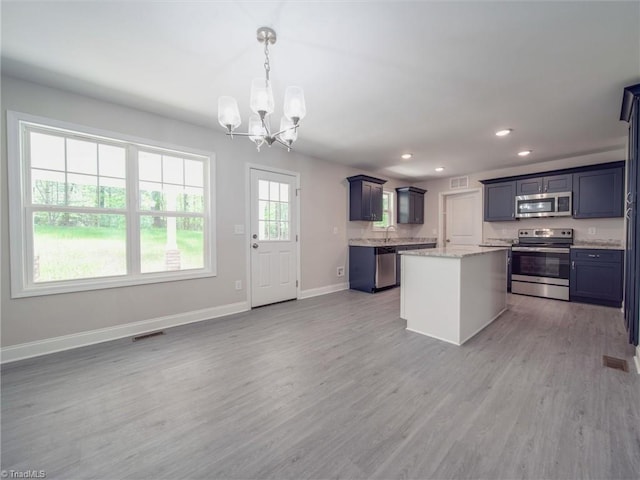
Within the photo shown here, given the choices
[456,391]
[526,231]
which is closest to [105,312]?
[456,391]

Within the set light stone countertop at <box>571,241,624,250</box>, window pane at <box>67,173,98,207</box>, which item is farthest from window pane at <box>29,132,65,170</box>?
light stone countertop at <box>571,241,624,250</box>

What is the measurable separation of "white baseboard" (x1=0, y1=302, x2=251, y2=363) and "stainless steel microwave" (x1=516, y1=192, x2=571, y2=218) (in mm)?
5380

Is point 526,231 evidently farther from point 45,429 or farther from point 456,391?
point 45,429

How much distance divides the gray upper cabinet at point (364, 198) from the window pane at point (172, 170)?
309 cm

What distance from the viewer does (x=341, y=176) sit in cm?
524

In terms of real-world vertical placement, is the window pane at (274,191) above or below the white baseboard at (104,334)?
above

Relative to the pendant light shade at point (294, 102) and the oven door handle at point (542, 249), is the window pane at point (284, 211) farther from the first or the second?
the oven door handle at point (542, 249)

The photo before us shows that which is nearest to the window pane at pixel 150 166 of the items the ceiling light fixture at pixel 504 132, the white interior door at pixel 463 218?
the ceiling light fixture at pixel 504 132

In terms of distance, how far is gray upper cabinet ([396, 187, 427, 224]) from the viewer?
20.4 feet

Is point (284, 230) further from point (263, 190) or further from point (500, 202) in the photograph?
point (500, 202)

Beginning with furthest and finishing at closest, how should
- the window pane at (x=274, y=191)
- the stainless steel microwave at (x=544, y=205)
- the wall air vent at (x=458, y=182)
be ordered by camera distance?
the wall air vent at (x=458, y=182), the stainless steel microwave at (x=544, y=205), the window pane at (x=274, y=191)

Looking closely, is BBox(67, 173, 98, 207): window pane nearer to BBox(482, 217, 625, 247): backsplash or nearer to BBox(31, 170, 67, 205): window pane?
BBox(31, 170, 67, 205): window pane

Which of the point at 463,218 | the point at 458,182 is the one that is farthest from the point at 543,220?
the point at 458,182

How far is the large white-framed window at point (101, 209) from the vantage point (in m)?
2.43
